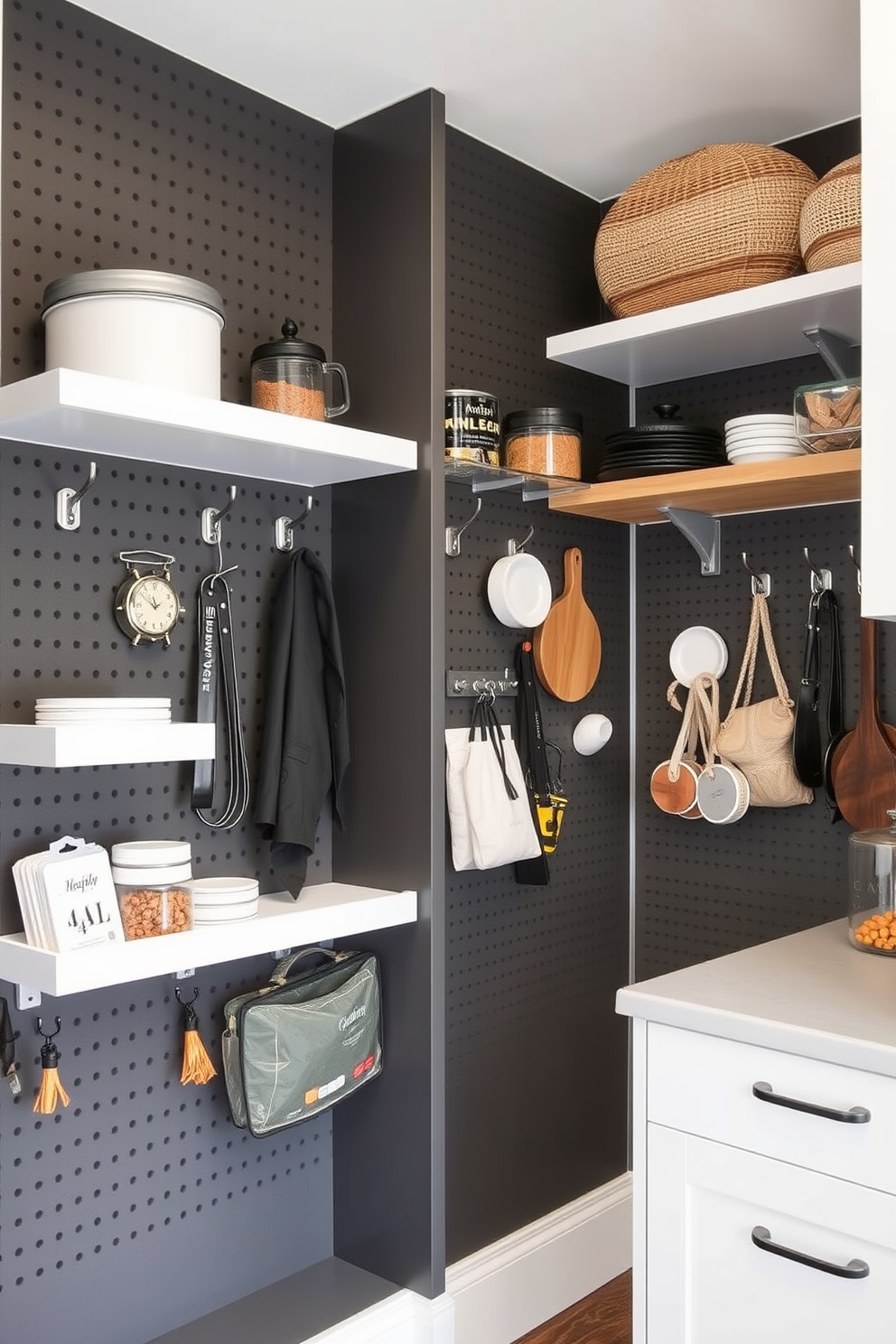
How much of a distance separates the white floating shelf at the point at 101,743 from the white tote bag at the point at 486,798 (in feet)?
2.10

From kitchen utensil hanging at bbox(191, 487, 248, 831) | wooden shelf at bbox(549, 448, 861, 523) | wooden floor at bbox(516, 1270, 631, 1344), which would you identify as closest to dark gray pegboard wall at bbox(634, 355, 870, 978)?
wooden shelf at bbox(549, 448, 861, 523)

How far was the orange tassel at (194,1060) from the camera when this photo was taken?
1.93 meters

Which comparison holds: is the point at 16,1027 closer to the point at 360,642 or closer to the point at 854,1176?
the point at 360,642

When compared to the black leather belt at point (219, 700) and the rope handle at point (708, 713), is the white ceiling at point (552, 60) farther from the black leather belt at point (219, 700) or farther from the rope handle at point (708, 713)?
the rope handle at point (708, 713)

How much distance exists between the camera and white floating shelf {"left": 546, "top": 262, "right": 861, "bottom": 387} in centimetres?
204

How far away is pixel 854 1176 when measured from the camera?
156 cm

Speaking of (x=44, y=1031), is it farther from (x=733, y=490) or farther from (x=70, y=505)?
(x=733, y=490)

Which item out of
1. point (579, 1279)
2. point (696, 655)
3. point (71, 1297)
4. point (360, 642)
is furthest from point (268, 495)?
point (579, 1279)

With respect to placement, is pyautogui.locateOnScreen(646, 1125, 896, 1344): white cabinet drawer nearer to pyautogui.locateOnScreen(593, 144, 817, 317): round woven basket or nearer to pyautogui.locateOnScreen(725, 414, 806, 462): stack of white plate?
pyautogui.locateOnScreen(725, 414, 806, 462): stack of white plate

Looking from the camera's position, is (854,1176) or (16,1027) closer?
(854,1176)

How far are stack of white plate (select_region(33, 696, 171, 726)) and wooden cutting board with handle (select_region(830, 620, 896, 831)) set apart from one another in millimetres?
1303

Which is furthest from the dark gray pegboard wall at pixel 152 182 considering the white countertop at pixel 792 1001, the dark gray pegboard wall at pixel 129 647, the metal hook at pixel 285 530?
the white countertop at pixel 792 1001

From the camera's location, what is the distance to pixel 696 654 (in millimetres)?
2600

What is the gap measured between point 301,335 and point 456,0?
660 millimetres
